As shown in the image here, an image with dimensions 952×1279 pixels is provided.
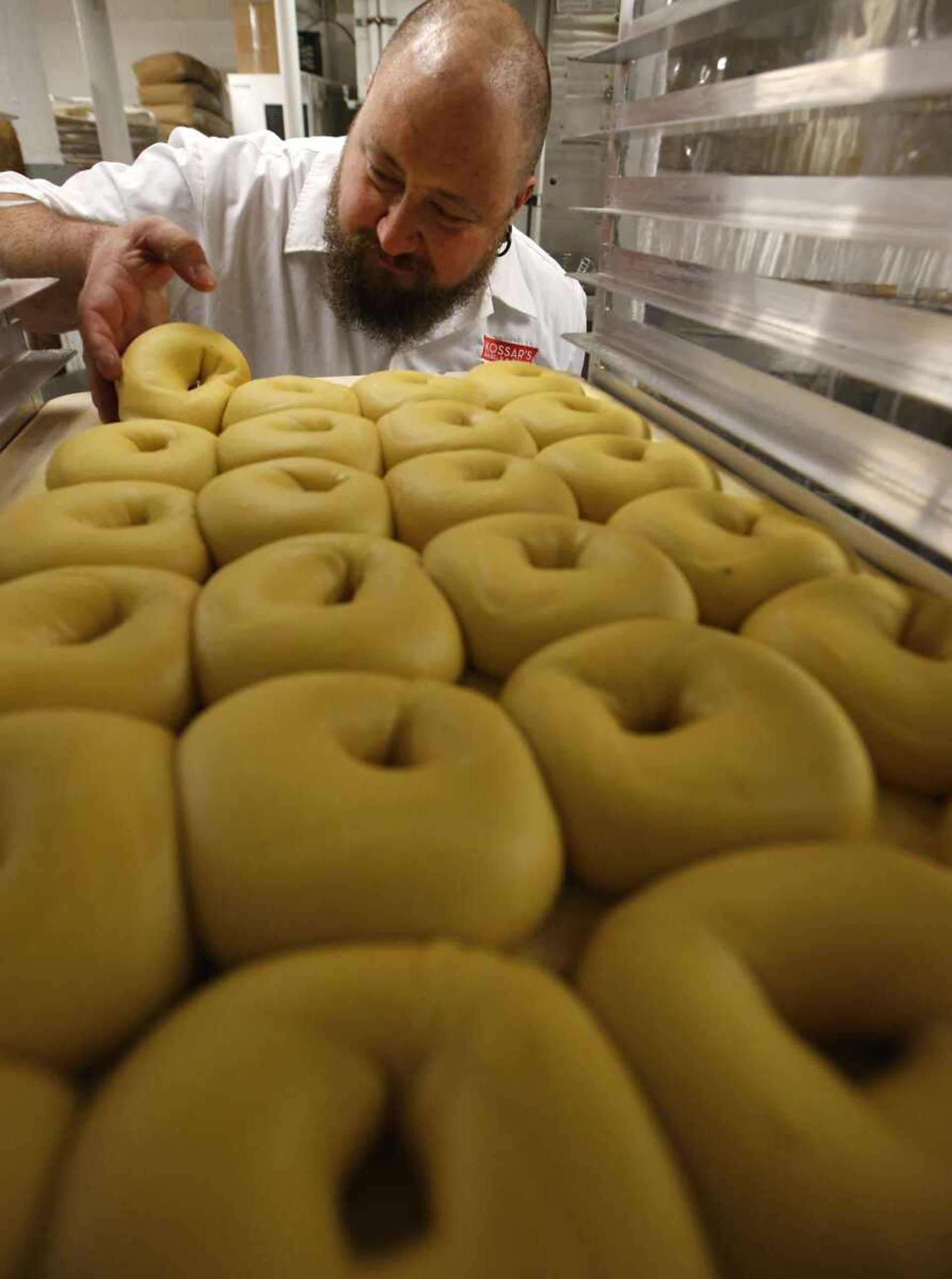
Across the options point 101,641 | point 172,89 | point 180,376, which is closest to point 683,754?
→ point 101,641

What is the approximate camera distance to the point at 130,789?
381mm

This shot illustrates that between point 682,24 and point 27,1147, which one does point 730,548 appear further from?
point 682,24

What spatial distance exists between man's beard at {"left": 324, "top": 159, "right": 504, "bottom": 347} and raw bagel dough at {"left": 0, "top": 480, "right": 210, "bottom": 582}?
116 centimetres

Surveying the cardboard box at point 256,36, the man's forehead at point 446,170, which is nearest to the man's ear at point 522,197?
the man's forehead at point 446,170

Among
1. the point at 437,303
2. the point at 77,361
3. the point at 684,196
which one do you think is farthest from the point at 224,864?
the point at 77,361

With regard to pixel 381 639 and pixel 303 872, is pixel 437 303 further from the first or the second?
pixel 303 872

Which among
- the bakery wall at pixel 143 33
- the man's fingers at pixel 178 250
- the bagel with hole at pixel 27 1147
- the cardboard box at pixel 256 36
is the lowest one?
the bagel with hole at pixel 27 1147

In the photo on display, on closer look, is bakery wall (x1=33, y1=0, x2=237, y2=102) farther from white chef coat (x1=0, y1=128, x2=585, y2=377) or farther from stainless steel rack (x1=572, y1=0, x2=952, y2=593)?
stainless steel rack (x1=572, y1=0, x2=952, y2=593)

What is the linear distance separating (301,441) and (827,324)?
56 centimetres

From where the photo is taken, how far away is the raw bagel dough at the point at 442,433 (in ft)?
2.85

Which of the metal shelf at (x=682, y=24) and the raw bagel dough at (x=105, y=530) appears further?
the metal shelf at (x=682, y=24)

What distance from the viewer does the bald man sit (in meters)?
1.32

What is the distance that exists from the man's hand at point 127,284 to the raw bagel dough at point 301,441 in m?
0.35

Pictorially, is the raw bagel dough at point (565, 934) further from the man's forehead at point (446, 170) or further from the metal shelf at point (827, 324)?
the man's forehead at point (446, 170)
